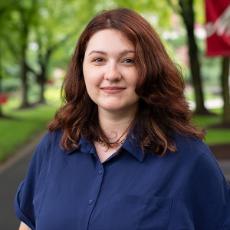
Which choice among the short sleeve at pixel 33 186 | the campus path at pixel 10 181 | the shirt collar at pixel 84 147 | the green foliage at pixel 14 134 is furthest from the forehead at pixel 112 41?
the green foliage at pixel 14 134

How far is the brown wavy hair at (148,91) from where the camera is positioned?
229 centimetres

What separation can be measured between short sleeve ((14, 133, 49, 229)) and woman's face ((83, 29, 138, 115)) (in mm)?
→ 310

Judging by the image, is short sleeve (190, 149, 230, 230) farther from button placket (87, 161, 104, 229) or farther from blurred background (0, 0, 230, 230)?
blurred background (0, 0, 230, 230)

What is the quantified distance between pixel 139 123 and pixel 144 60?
24 centimetres

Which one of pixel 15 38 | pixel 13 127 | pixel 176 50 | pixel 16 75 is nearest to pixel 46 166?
pixel 13 127

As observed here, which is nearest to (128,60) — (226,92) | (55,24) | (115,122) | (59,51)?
(115,122)

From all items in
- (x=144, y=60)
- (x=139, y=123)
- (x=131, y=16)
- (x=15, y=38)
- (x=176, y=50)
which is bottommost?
(x=176, y=50)

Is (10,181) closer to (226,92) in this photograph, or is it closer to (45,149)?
(45,149)

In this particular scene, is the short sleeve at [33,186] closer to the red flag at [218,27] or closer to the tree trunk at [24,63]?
the red flag at [218,27]

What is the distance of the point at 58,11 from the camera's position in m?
32.8

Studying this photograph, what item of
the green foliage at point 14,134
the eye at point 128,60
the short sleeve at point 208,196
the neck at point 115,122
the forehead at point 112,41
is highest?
the forehead at point 112,41

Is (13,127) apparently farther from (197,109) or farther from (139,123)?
(139,123)

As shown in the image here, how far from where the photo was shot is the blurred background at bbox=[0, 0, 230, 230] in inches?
447

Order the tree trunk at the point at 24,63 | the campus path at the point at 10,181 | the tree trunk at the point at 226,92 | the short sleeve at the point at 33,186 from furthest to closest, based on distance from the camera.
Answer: the tree trunk at the point at 24,63 < the tree trunk at the point at 226,92 < the campus path at the point at 10,181 < the short sleeve at the point at 33,186
